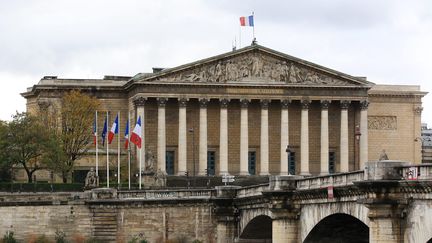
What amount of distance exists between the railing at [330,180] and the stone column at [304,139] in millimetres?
67488

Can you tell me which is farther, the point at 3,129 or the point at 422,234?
the point at 3,129

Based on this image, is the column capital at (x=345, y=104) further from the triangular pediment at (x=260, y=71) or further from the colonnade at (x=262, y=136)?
the triangular pediment at (x=260, y=71)

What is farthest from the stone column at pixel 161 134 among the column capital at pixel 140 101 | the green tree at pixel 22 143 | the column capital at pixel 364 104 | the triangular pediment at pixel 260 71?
the column capital at pixel 364 104

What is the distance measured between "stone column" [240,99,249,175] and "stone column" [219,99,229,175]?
1695 millimetres

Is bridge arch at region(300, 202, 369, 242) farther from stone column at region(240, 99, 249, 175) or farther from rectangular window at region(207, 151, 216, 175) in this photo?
rectangular window at region(207, 151, 216, 175)

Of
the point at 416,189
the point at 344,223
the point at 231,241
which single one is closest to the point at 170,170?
the point at 231,241

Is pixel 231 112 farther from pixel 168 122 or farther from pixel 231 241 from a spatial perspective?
pixel 231 241

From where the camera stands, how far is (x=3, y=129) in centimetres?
11719

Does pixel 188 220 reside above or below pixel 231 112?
below

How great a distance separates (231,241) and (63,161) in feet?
111

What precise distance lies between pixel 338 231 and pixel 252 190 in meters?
16.9

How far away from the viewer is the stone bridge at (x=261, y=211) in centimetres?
5044

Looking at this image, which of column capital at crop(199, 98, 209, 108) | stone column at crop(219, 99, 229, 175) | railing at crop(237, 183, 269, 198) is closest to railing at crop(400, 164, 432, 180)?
railing at crop(237, 183, 269, 198)

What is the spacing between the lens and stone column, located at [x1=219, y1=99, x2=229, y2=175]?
134 meters
